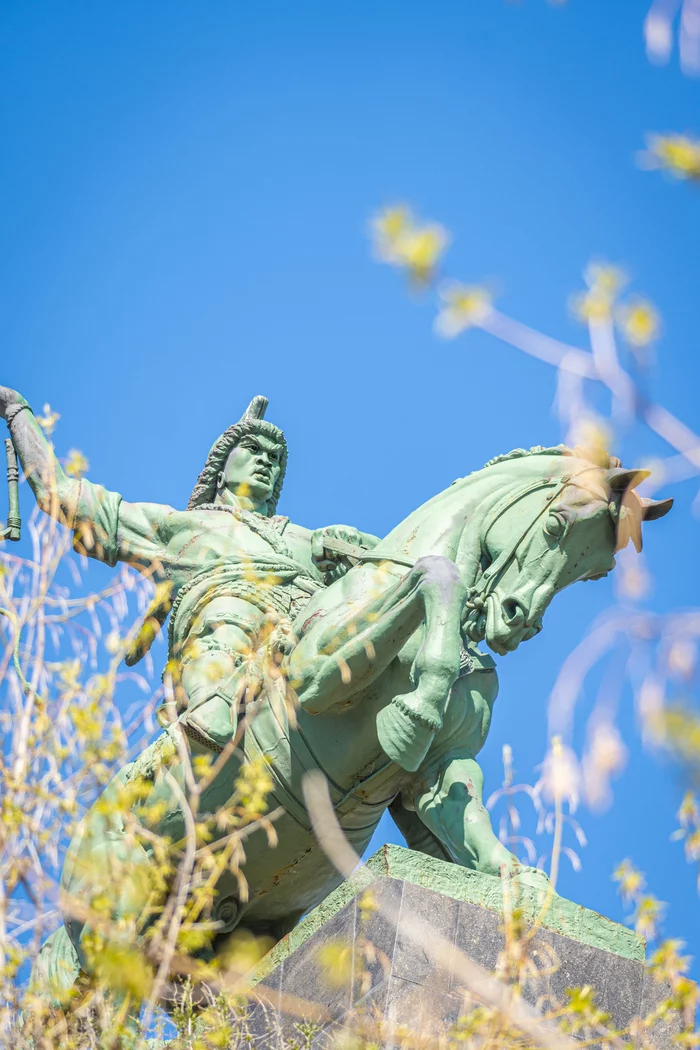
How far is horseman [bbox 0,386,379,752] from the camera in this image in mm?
9984

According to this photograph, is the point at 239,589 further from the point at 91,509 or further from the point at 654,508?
the point at 654,508

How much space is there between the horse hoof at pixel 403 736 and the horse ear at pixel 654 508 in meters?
2.02

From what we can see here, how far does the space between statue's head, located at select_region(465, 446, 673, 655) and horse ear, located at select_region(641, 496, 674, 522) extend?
0.01m

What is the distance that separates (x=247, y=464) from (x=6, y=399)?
1755mm

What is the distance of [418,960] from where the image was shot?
25.2ft

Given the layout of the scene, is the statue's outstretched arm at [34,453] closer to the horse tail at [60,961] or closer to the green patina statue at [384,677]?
the green patina statue at [384,677]

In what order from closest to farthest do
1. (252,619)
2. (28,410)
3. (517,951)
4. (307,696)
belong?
(517,951)
(307,696)
(252,619)
(28,410)

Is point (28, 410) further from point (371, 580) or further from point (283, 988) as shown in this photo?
point (283, 988)

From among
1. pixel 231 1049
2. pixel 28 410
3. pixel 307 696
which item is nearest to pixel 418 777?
pixel 307 696

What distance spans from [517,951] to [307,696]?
271 cm

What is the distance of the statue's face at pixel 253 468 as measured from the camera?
11.7 metres

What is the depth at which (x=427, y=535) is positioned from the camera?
944 cm

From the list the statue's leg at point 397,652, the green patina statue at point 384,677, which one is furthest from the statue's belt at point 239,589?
the statue's leg at point 397,652

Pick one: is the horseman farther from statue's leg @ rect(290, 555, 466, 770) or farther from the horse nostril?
the horse nostril
